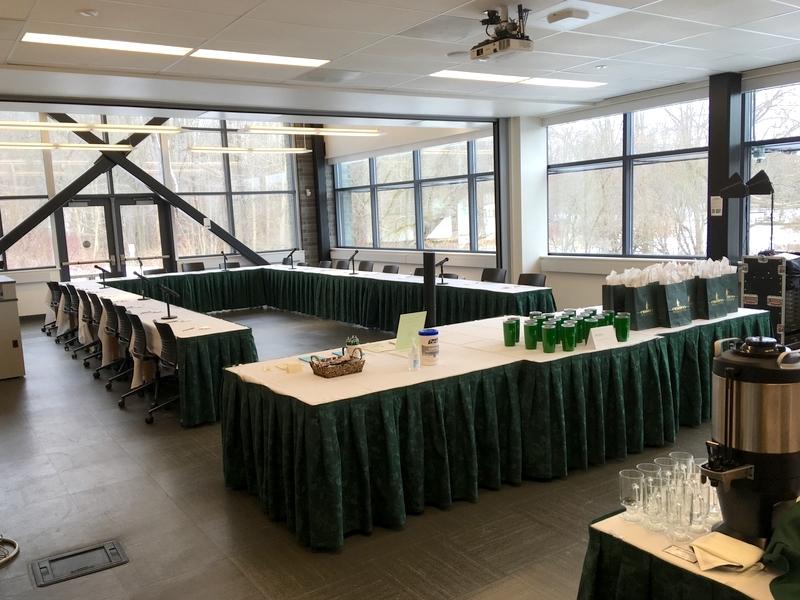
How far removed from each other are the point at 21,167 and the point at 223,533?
10.7m

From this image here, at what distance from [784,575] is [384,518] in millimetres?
2119

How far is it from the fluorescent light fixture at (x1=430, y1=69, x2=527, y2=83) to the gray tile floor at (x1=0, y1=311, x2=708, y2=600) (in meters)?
3.91

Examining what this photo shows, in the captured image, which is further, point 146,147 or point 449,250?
point 146,147

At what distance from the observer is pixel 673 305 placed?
4.32 metres

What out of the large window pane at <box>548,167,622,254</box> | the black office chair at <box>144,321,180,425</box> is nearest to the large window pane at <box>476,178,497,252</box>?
the large window pane at <box>548,167,622,254</box>

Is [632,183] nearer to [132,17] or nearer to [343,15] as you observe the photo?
[343,15]

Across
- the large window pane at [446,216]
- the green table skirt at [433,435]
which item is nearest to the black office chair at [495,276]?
the large window pane at [446,216]

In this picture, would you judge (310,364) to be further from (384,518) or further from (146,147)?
(146,147)

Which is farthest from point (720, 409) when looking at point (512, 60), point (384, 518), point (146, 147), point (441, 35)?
point (146, 147)

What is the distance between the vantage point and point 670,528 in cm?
163

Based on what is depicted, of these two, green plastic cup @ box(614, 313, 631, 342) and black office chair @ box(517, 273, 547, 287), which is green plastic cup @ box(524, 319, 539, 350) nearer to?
green plastic cup @ box(614, 313, 631, 342)

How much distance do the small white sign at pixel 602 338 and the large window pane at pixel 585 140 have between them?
5761 millimetres

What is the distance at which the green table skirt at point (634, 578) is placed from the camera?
1.44 metres

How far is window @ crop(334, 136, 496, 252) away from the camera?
36.8ft
